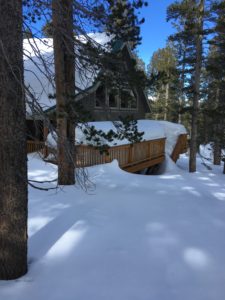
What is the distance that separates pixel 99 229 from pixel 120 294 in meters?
1.69

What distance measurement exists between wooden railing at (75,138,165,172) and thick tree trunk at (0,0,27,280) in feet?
18.2

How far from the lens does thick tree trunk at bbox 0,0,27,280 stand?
317cm

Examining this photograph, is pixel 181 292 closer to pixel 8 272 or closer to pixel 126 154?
pixel 8 272

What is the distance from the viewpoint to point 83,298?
3.11m

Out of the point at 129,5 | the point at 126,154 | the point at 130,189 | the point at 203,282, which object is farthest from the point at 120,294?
the point at 126,154

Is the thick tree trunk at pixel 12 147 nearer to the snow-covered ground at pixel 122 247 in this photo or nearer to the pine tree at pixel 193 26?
the snow-covered ground at pixel 122 247

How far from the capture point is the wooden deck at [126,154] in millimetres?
10883

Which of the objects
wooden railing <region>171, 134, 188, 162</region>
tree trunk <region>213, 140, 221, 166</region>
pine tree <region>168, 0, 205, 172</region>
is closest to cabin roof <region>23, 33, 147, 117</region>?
pine tree <region>168, 0, 205, 172</region>

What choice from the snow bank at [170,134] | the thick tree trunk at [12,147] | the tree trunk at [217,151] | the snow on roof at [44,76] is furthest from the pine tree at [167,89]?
the thick tree trunk at [12,147]

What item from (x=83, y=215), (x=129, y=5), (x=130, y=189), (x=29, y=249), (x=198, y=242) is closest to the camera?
(x=29, y=249)

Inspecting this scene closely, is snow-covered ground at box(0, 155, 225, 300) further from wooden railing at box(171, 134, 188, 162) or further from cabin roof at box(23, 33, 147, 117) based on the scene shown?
wooden railing at box(171, 134, 188, 162)

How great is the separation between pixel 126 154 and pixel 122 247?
885 cm

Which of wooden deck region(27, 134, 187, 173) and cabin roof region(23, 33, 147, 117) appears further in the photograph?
wooden deck region(27, 134, 187, 173)

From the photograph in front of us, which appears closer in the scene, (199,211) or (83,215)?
(83,215)
